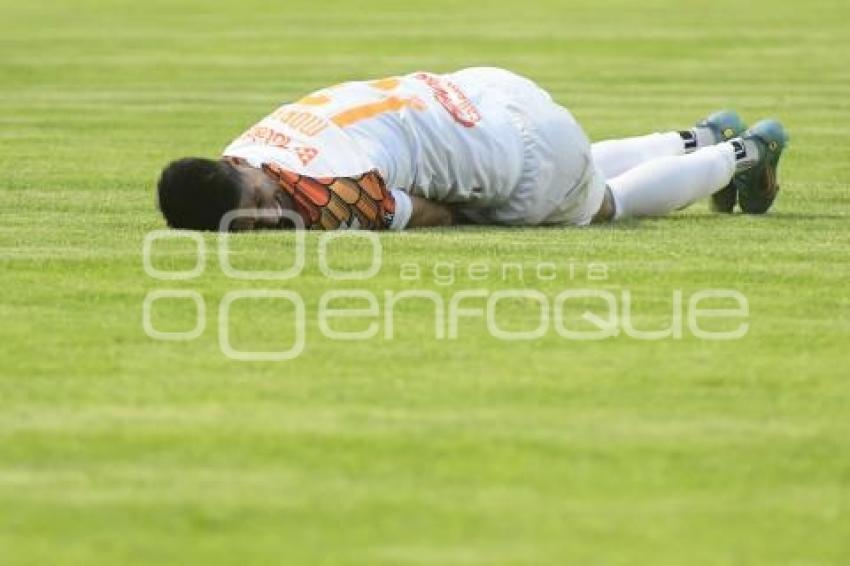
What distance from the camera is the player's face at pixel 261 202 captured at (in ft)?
30.4

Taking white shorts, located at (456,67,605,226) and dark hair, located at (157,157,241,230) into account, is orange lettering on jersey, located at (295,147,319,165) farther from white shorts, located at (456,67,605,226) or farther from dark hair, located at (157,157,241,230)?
white shorts, located at (456,67,605,226)

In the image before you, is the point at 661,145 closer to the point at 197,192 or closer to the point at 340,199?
the point at 340,199

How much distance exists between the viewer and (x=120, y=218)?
1052 cm

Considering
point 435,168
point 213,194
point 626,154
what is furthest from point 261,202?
point 626,154

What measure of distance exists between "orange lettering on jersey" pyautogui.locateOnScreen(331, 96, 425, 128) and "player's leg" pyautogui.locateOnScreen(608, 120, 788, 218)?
3.76 feet

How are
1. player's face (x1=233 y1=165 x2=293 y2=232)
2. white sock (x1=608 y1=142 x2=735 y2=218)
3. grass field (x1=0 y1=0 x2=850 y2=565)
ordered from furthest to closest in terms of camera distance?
white sock (x1=608 y1=142 x2=735 y2=218)
player's face (x1=233 y1=165 x2=293 y2=232)
grass field (x1=0 y1=0 x2=850 y2=565)

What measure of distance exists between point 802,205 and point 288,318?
13.9 ft

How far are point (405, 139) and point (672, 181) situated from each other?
1398mm

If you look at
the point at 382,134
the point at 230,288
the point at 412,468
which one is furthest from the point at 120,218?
the point at 412,468

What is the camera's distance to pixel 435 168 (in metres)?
9.78

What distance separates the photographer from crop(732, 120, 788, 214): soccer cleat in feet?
35.0

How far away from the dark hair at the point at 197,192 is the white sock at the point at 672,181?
201 centimetres

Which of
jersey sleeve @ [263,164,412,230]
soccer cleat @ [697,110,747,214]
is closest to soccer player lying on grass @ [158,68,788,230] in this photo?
jersey sleeve @ [263,164,412,230]

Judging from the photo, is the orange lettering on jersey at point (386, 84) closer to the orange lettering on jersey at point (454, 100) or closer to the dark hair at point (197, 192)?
the orange lettering on jersey at point (454, 100)
